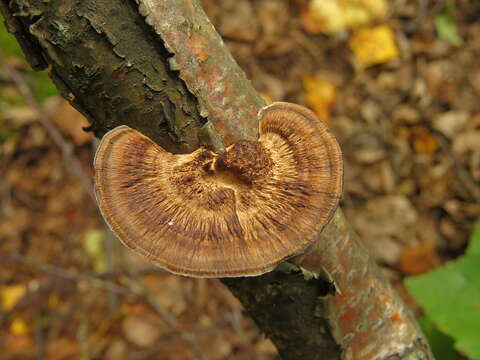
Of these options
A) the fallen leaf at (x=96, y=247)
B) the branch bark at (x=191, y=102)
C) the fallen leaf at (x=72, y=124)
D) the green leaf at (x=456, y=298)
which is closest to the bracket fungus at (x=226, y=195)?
the branch bark at (x=191, y=102)

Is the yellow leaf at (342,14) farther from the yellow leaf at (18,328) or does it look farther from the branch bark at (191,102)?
the yellow leaf at (18,328)

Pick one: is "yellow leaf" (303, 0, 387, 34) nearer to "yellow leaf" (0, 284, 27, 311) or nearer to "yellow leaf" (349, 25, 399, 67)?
"yellow leaf" (349, 25, 399, 67)

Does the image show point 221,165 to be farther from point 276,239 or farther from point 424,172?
point 424,172

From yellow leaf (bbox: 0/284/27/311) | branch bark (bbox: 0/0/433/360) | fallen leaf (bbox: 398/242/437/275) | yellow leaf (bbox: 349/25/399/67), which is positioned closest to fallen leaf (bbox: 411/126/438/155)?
yellow leaf (bbox: 349/25/399/67)

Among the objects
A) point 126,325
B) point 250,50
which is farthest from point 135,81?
point 250,50

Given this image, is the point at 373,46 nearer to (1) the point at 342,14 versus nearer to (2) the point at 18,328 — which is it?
(1) the point at 342,14

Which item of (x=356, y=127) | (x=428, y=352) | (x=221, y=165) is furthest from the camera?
(x=356, y=127)
